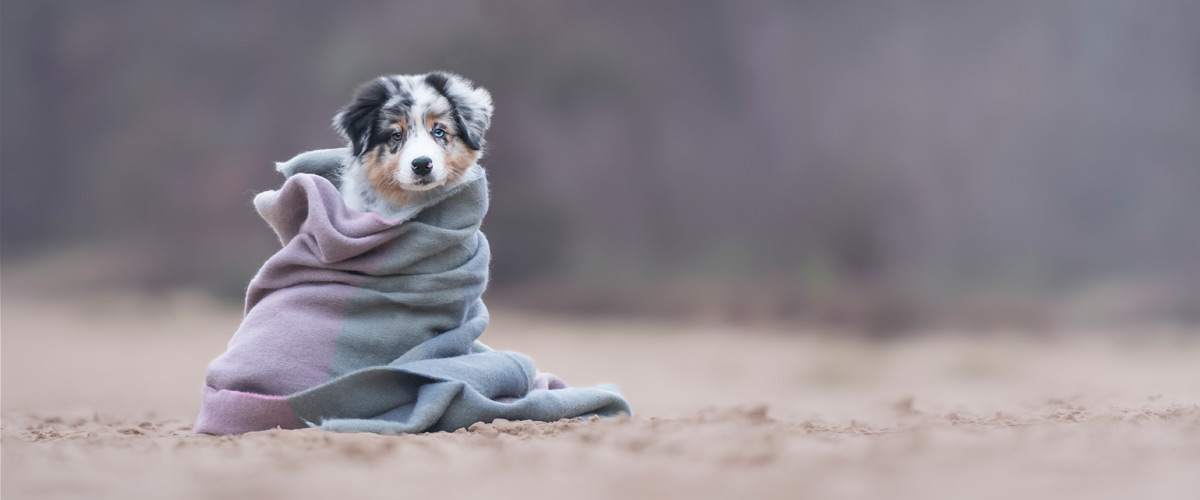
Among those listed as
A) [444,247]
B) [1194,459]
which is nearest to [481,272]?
[444,247]

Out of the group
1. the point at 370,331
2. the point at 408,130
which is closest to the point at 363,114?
the point at 408,130

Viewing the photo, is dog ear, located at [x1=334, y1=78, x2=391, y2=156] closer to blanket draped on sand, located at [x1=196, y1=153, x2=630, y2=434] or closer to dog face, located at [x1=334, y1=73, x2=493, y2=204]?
dog face, located at [x1=334, y1=73, x2=493, y2=204]

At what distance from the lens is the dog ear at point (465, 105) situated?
12.2 ft

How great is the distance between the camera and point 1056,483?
2.39 m

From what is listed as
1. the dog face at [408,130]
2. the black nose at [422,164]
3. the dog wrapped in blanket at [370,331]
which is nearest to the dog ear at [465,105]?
the dog face at [408,130]

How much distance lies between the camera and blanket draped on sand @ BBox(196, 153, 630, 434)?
333 cm

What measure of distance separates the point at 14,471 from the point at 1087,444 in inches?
99.8

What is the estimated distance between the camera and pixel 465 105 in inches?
148

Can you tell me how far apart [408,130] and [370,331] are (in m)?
0.67

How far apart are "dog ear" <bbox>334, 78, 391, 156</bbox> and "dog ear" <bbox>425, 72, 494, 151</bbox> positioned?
0.16m

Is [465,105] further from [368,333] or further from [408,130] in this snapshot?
[368,333]

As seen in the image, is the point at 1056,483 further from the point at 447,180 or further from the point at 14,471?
the point at 14,471

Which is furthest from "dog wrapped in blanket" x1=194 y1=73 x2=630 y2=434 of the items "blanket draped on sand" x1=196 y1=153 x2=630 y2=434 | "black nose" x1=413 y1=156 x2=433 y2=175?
"black nose" x1=413 y1=156 x2=433 y2=175

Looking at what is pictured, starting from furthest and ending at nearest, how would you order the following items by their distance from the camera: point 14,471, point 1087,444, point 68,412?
1. point 68,412
2. point 1087,444
3. point 14,471
